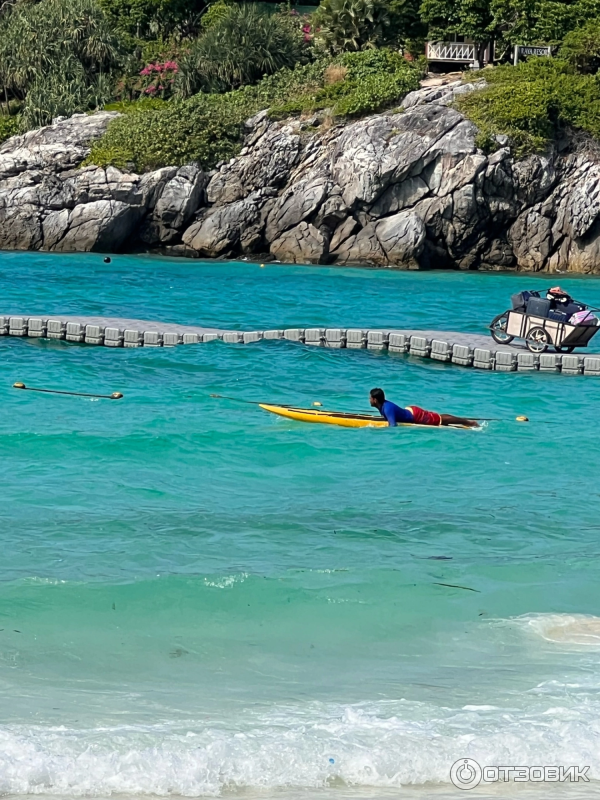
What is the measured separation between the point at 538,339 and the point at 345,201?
1706 centimetres

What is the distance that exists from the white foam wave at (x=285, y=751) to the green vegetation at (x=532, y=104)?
32.7m

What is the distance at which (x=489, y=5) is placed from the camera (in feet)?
136

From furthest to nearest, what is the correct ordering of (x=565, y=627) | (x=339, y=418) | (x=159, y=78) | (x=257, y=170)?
1. (x=159, y=78)
2. (x=257, y=170)
3. (x=339, y=418)
4. (x=565, y=627)

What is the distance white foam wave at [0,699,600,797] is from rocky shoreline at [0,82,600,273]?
1227 inches

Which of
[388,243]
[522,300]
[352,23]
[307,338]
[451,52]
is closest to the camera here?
[522,300]

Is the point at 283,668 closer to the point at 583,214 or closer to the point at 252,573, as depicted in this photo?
the point at 252,573

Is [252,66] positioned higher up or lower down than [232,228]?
higher up

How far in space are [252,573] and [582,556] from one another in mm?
3478

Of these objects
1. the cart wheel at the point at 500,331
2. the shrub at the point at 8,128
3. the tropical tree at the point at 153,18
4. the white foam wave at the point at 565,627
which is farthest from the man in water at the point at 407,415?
the tropical tree at the point at 153,18

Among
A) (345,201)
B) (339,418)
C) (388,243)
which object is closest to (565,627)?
(339,418)

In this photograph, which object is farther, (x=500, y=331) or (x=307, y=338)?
(x=307, y=338)

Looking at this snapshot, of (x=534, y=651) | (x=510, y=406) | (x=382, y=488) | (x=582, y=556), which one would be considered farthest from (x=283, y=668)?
A: (x=510, y=406)

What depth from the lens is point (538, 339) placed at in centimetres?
2172

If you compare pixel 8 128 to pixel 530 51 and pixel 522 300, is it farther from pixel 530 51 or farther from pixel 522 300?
pixel 522 300
